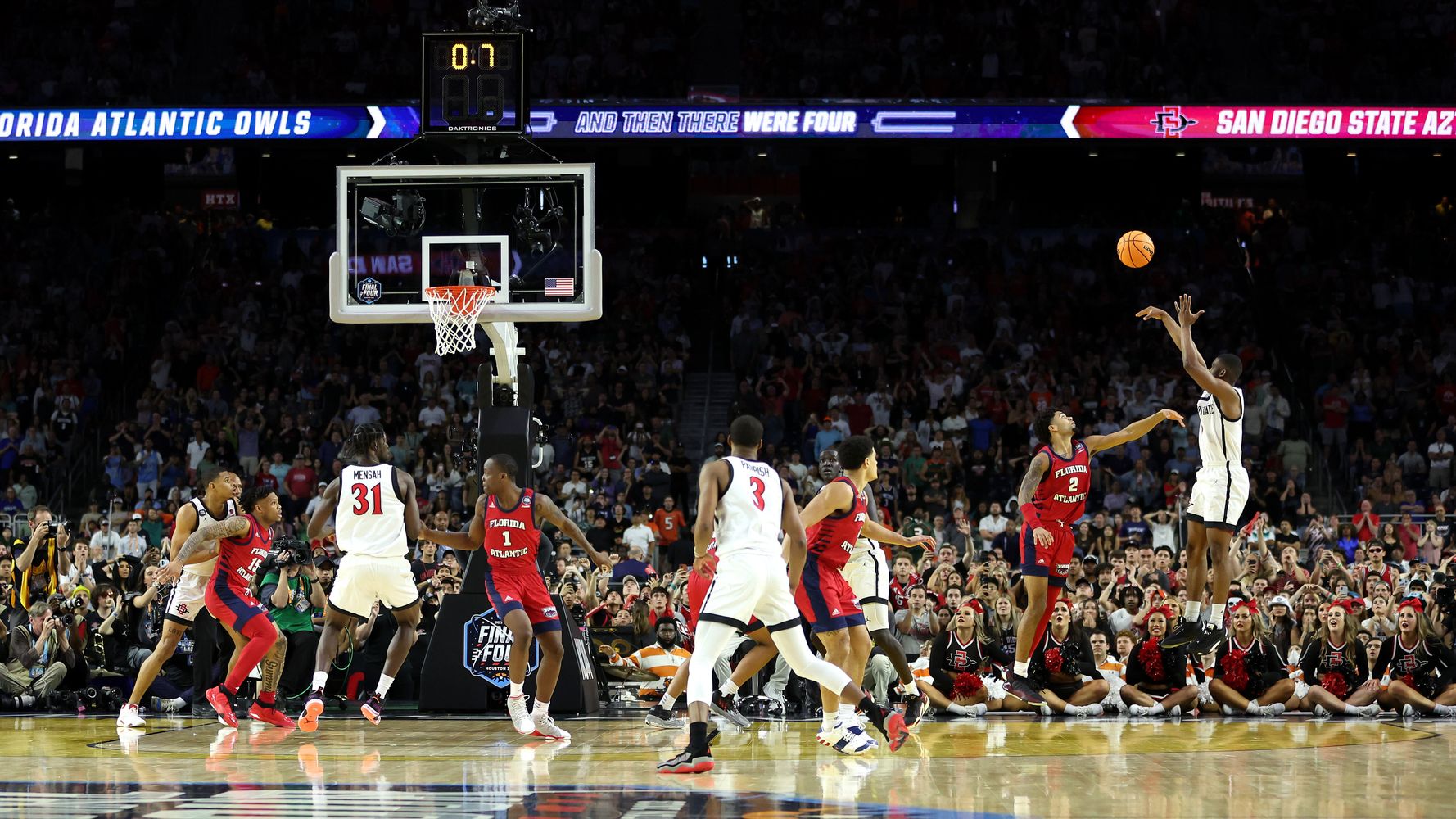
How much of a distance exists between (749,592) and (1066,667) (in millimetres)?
5626

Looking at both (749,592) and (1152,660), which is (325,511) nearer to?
(749,592)

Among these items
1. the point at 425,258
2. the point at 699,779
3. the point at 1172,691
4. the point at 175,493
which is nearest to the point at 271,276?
the point at 175,493

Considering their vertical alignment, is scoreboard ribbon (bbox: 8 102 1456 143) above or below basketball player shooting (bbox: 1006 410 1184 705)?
above

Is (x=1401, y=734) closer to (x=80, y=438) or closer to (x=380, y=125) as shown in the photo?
(x=380, y=125)

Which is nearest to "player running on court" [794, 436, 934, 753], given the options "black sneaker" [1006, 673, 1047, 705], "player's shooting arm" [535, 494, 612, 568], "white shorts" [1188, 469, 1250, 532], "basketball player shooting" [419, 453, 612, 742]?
"player's shooting arm" [535, 494, 612, 568]

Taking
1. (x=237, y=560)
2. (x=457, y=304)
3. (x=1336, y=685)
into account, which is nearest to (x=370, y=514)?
(x=237, y=560)

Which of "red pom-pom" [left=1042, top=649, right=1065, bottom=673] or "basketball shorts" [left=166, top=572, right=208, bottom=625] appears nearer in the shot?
"basketball shorts" [left=166, top=572, right=208, bottom=625]

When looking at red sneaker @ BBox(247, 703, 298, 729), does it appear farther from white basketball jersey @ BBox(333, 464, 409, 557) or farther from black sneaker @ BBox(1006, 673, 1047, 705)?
black sneaker @ BBox(1006, 673, 1047, 705)

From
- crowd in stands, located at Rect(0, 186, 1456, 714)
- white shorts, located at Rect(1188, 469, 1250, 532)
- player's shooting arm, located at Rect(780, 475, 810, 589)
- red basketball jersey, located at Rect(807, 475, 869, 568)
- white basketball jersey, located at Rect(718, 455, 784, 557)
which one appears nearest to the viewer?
white basketball jersey, located at Rect(718, 455, 784, 557)

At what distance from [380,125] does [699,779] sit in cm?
1613

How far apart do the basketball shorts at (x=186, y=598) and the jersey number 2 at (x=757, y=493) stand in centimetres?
478

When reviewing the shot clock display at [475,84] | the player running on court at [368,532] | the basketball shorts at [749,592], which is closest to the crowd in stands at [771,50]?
the shot clock display at [475,84]

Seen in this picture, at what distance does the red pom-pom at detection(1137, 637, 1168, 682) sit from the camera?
45.6ft

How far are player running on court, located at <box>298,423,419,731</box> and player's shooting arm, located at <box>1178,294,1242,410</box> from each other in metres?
5.33
